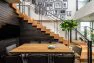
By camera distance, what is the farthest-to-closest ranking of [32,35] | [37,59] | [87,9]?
[87,9], [32,35], [37,59]

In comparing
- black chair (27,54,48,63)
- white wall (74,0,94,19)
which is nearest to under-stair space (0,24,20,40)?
black chair (27,54,48,63)

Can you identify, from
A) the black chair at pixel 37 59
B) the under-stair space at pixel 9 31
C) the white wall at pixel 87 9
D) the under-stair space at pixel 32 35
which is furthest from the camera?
the white wall at pixel 87 9

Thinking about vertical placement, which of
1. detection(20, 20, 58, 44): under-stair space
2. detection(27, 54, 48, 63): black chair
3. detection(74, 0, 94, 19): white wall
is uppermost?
detection(74, 0, 94, 19): white wall

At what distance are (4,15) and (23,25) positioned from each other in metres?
1.82

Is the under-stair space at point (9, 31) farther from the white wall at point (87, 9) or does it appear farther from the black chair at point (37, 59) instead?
the white wall at point (87, 9)

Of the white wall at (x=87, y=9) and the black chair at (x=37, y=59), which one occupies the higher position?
the white wall at (x=87, y=9)

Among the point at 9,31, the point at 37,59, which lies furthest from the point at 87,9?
the point at 37,59

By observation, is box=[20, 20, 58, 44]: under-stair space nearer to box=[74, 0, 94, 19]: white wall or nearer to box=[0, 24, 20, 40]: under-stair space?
box=[0, 24, 20, 40]: under-stair space

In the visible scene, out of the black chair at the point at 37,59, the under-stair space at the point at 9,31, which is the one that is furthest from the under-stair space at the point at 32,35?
the black chair at the point at 37,59

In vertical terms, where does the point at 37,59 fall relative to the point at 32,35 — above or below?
below

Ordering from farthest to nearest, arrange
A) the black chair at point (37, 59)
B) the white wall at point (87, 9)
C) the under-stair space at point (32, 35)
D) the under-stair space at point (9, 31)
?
1. the white wall at point (87, 9)
2. the under-stair space at point (32, 35)
3. the under-stair space at point (9, 31)
4. the black chair at point (37, 59)

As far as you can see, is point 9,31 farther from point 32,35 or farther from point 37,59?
point 37,59

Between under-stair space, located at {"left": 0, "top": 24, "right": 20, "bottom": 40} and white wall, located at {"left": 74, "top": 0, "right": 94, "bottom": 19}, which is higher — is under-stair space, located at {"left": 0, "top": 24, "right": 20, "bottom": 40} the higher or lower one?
the lower one

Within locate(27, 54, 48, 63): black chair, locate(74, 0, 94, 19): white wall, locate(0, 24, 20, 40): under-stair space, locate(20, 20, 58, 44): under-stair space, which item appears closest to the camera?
locate(27, 54, 48, 63): black chair
